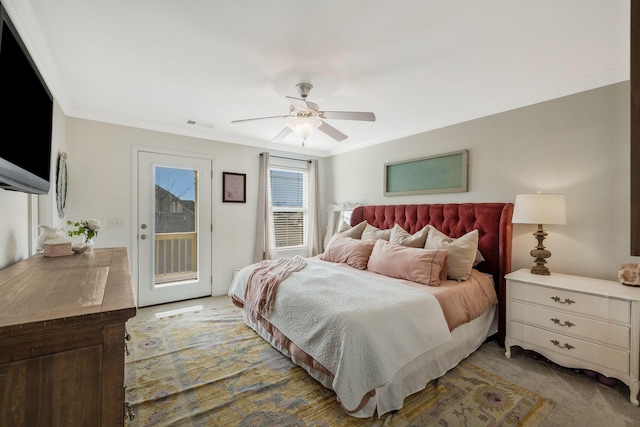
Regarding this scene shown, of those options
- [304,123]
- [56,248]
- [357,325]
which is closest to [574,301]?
[357,325]

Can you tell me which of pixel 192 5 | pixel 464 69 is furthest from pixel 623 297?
pixel 192 5

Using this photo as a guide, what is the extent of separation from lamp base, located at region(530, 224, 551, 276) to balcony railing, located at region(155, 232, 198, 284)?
398cm

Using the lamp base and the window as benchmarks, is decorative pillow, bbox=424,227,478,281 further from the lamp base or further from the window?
the window

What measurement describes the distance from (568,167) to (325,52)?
2.38 metres

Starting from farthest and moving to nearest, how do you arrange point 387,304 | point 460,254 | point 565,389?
point 460,254 → point 565,389 → point 387,304

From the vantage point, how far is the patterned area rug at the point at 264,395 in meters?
1.81

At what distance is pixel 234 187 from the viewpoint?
14.6ft

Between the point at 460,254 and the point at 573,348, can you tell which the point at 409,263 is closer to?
the point at 460,254

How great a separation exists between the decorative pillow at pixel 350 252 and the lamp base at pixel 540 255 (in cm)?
150

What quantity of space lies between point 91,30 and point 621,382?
4.43m

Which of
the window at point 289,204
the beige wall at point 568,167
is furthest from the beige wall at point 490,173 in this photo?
the window at point 289,204

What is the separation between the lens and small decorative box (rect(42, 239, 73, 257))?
1.98 metres

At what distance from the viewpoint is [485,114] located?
319 cm

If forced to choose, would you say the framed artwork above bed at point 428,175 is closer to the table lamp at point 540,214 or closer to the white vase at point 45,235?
the table lamp at point 540,214
